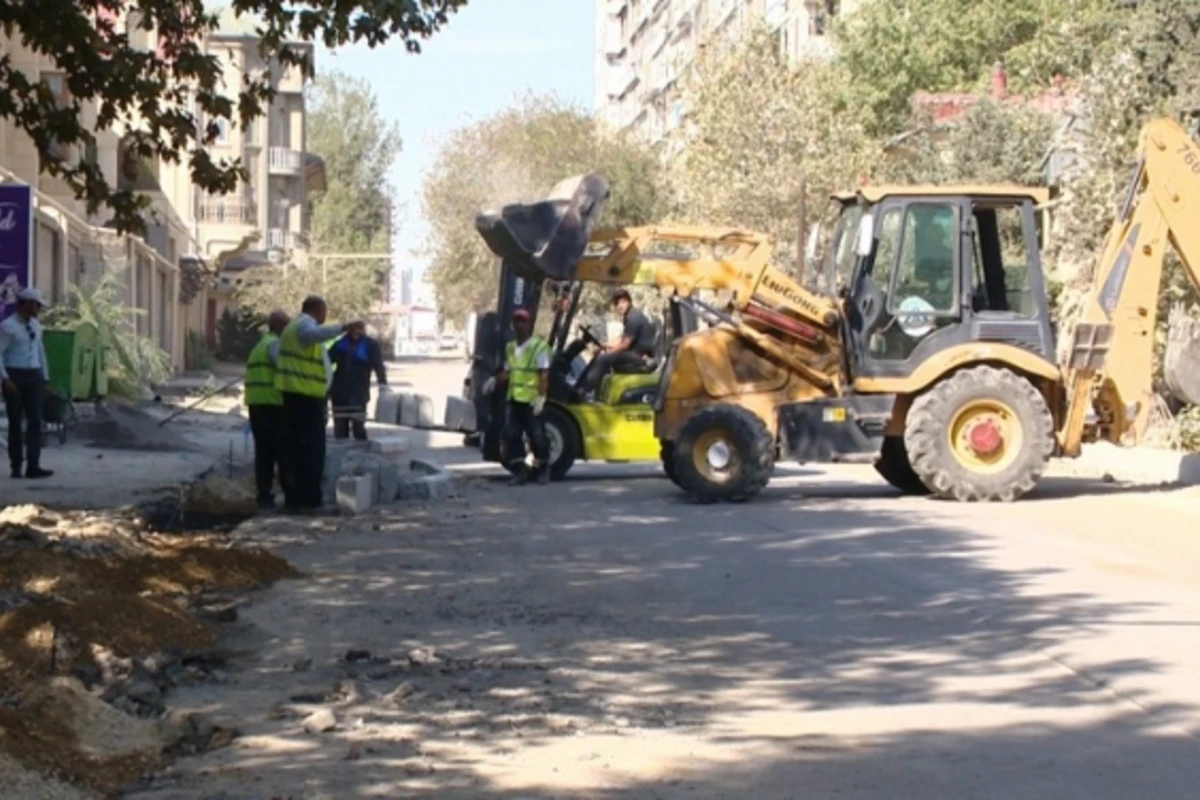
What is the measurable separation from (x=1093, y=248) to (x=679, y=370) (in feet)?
39.2

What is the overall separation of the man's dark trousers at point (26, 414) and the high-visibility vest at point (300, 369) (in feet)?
9.87

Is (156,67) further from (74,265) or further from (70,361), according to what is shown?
(74,265)

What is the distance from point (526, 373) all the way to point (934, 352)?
4046 millimetres

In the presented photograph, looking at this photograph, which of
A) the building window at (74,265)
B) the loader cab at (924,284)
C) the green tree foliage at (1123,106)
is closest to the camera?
the loader cab at (924,284)

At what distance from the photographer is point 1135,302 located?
19.0 metres

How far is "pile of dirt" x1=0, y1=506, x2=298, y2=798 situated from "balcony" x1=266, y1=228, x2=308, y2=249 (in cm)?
7436

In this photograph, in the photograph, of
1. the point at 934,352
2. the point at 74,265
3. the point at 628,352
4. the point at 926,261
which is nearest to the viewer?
the point at 934,352

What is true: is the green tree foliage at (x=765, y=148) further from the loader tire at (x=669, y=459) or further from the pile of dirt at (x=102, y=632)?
the pile of dirt at (x=102, y=632)

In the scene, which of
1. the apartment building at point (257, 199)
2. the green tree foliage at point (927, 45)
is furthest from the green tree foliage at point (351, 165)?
the green tree foliage at point (927, 45)

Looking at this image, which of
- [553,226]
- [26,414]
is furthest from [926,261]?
[26,414]

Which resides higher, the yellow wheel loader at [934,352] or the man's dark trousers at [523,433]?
the yellow wheel loader at [934,352]

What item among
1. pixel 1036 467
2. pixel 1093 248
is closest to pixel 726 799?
pixel 1036 467

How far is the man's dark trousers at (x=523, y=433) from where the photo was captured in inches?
794

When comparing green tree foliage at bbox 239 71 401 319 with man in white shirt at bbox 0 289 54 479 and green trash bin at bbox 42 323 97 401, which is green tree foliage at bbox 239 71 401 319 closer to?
green trash bin at bbox 42 323 97 401
